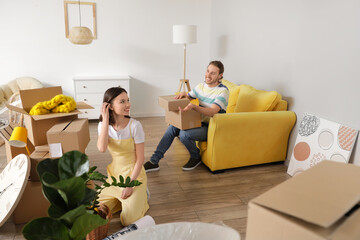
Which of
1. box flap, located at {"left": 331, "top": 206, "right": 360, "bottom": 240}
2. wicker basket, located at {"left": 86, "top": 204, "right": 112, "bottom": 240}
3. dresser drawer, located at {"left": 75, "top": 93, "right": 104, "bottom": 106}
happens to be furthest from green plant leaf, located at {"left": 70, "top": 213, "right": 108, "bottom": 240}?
dresser drawer, located at {"left": 75, "top": 93, "right": 104, "bottom": 106}

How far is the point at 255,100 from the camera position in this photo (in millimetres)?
3041

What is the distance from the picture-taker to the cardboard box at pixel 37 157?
1.94 meters

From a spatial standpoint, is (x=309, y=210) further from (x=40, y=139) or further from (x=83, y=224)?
(x=40, y=139)

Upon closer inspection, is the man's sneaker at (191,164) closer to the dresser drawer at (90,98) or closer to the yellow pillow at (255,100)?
the yellow pillow at (255,100)

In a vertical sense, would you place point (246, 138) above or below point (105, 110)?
below

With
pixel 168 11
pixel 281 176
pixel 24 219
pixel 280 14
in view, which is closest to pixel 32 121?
pixel 24 219

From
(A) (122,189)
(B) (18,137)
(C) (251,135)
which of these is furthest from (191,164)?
(B) (18,137)

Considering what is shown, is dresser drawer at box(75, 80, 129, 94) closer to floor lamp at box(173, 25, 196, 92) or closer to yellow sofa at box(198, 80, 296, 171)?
floor lamp at box(173, 25, 196, 92)

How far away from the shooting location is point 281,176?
278 cm

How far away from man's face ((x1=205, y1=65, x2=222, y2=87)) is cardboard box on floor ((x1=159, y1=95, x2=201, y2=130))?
334 mm

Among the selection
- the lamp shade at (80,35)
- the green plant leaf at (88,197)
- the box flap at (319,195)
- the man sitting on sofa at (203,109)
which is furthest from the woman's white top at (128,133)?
the lamp shade at (80,35)

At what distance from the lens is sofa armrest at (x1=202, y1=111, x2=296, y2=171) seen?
105 inches

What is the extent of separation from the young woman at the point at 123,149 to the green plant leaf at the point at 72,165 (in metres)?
1.36

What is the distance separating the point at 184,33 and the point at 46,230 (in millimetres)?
3934
